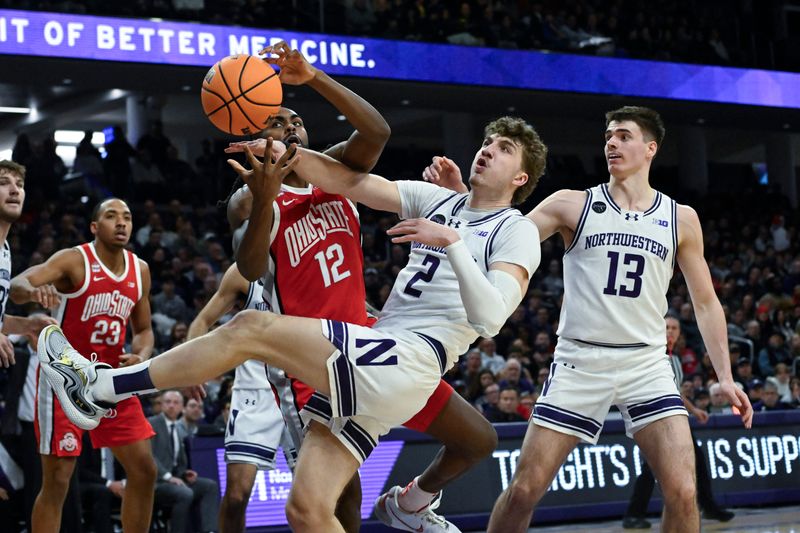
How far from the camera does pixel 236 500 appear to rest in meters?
6.64

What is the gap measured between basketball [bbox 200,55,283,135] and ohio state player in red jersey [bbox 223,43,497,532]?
12cm

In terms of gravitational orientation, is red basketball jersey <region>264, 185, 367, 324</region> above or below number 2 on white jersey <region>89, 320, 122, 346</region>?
above

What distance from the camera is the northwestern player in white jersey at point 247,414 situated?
6.93 m

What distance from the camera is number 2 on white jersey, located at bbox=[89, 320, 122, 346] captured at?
7098 mm

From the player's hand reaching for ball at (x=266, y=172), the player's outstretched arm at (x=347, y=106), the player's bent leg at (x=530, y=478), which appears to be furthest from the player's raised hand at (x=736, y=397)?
the player's hand reaching for ball at (x=266, y=172)

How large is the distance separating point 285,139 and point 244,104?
0.46 metres

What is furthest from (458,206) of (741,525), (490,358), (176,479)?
(490,358)

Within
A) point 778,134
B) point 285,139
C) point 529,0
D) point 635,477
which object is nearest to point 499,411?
point 635,477

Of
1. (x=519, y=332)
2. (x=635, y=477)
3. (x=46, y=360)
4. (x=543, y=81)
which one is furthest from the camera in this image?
(x=543, y=81)

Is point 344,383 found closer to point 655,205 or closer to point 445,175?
point 445,175

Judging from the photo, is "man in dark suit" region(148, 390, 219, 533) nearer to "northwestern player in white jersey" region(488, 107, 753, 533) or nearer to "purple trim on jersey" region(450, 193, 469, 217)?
"northwestern player in white jersey" region(488, 107, 753, 533)

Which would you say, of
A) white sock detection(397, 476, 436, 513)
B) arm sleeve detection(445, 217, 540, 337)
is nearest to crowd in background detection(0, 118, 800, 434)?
white sock detection(397, 476, 436, 513)

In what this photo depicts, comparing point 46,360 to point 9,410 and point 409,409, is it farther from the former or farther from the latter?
point 9,410

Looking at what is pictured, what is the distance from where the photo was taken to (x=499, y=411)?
1148 centimetres
